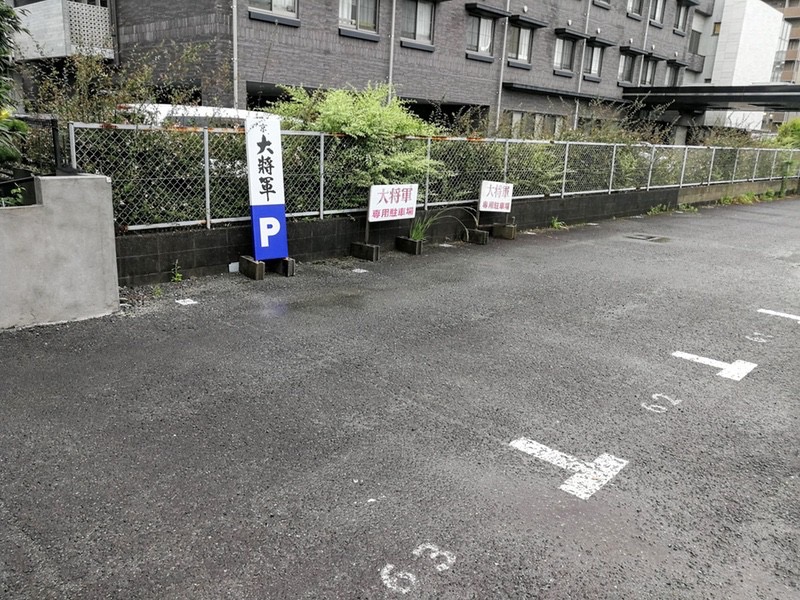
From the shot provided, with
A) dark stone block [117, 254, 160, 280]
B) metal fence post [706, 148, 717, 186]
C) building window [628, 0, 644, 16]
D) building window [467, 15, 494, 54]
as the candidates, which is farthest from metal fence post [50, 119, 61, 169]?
building window [628, 0, 644, 16]

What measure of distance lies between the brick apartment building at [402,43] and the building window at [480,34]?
37 millimetres

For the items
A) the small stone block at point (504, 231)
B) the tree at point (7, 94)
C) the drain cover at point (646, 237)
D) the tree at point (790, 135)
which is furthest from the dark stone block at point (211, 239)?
the tree at point (790, 135)

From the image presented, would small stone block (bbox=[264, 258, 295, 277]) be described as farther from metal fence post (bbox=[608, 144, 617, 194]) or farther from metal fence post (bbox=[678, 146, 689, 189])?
metal fence post (bbox=[678, 146, 689, 189])

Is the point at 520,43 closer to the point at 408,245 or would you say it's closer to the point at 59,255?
the point at 408,245

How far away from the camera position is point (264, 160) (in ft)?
23.5

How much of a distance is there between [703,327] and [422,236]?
443 centimetres

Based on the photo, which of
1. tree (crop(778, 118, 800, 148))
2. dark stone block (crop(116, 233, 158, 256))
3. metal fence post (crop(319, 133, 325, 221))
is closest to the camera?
dark stone block (crop(116, 233, 158, 256))

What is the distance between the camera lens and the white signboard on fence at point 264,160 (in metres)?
7.06

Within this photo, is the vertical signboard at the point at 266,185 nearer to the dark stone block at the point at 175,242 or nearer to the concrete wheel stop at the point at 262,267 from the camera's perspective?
the concrete wheel stop at the point at 262,267

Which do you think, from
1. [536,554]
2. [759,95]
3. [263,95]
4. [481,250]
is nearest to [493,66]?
[263,95]

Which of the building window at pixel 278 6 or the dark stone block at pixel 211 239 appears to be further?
the building window at pixel 278 6

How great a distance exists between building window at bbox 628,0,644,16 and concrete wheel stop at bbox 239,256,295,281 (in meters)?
29.0

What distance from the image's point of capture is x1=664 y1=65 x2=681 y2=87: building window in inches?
1415

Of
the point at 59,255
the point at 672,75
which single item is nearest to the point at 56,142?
the point at 59,255
